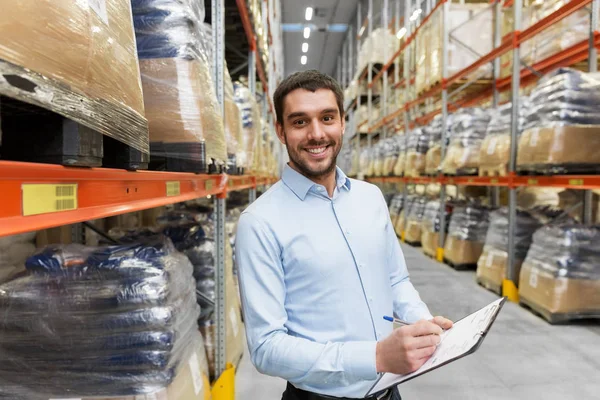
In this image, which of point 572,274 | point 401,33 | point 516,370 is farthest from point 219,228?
point 401,33

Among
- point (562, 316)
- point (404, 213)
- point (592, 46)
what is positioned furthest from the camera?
point (404, 213)

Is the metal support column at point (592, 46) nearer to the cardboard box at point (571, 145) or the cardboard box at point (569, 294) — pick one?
the cardboard box at point (571, 145)

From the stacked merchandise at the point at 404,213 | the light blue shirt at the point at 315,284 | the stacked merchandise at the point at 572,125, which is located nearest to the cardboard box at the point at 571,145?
the stacked merchandise at the point at 572,125

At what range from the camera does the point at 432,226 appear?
8.48 metres

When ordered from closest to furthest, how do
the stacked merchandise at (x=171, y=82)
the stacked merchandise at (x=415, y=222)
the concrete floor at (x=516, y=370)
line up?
1. the stacked merchandise at (x=171, y=82)
2. the concrete floor at (x=516, y=370)
3. the stacked merchandise at (x=415, y=222)

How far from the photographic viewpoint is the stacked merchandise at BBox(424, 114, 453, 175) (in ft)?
26.1

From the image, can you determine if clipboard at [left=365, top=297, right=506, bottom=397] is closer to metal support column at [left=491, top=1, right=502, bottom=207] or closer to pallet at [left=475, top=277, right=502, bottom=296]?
pallet at [left=475, top=277, right=502, bottom=296]

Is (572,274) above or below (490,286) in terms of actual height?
above

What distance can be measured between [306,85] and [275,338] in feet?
2.56

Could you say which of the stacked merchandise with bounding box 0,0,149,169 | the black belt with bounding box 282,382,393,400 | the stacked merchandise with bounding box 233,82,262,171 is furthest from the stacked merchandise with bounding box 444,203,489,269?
the stacked merchandise with bounding box 0,0,149,169

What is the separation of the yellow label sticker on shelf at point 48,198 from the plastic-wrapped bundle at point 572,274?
450 centimetres

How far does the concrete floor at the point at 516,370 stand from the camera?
3139mm

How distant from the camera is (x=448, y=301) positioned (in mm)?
5352

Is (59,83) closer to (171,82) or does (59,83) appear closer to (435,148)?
(171,82)
